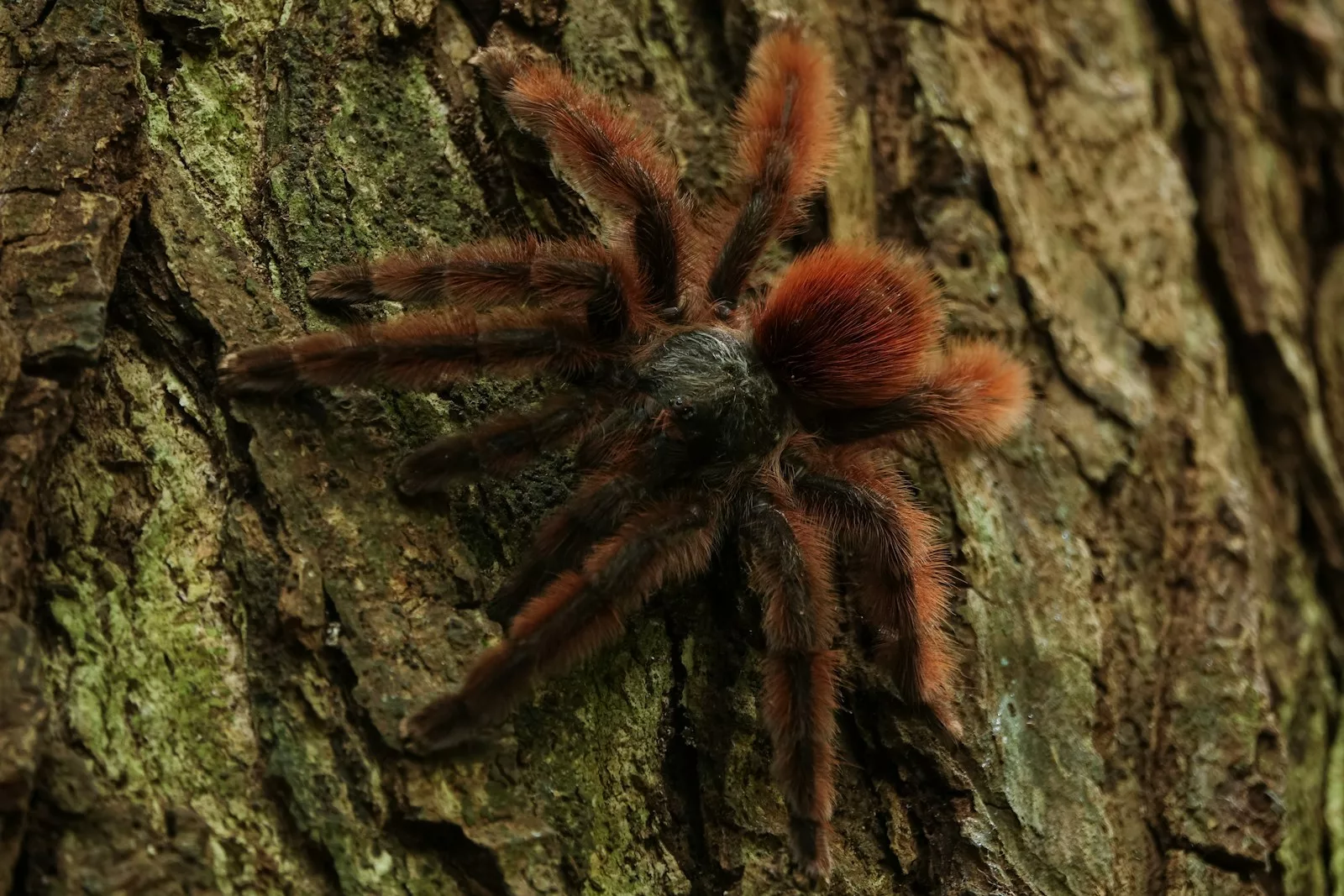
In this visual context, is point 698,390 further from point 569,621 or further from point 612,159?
point 569,621

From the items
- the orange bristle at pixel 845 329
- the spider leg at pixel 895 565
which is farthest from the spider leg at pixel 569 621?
the orange bristle at pixel 845 329

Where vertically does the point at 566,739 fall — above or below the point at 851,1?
below

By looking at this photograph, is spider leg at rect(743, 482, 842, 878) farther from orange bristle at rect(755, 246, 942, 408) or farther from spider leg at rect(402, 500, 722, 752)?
orange bristle at rect(755, 246, 942, 408)

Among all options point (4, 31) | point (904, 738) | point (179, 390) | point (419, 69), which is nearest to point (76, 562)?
point (179, 390)

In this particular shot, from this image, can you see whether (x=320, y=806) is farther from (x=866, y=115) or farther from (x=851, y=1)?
(x=851, y=1)

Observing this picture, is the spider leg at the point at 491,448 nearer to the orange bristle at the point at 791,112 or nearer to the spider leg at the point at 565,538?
the spider leg at the point at 565,538

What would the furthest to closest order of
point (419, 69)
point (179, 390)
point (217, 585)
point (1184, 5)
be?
1. point (1184, 5)
2. point (419, 69)
3. point (179, 390)
4. point (217, 585)

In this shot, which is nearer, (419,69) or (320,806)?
(320,806)

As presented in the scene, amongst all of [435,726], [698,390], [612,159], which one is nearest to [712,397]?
[698,390]
